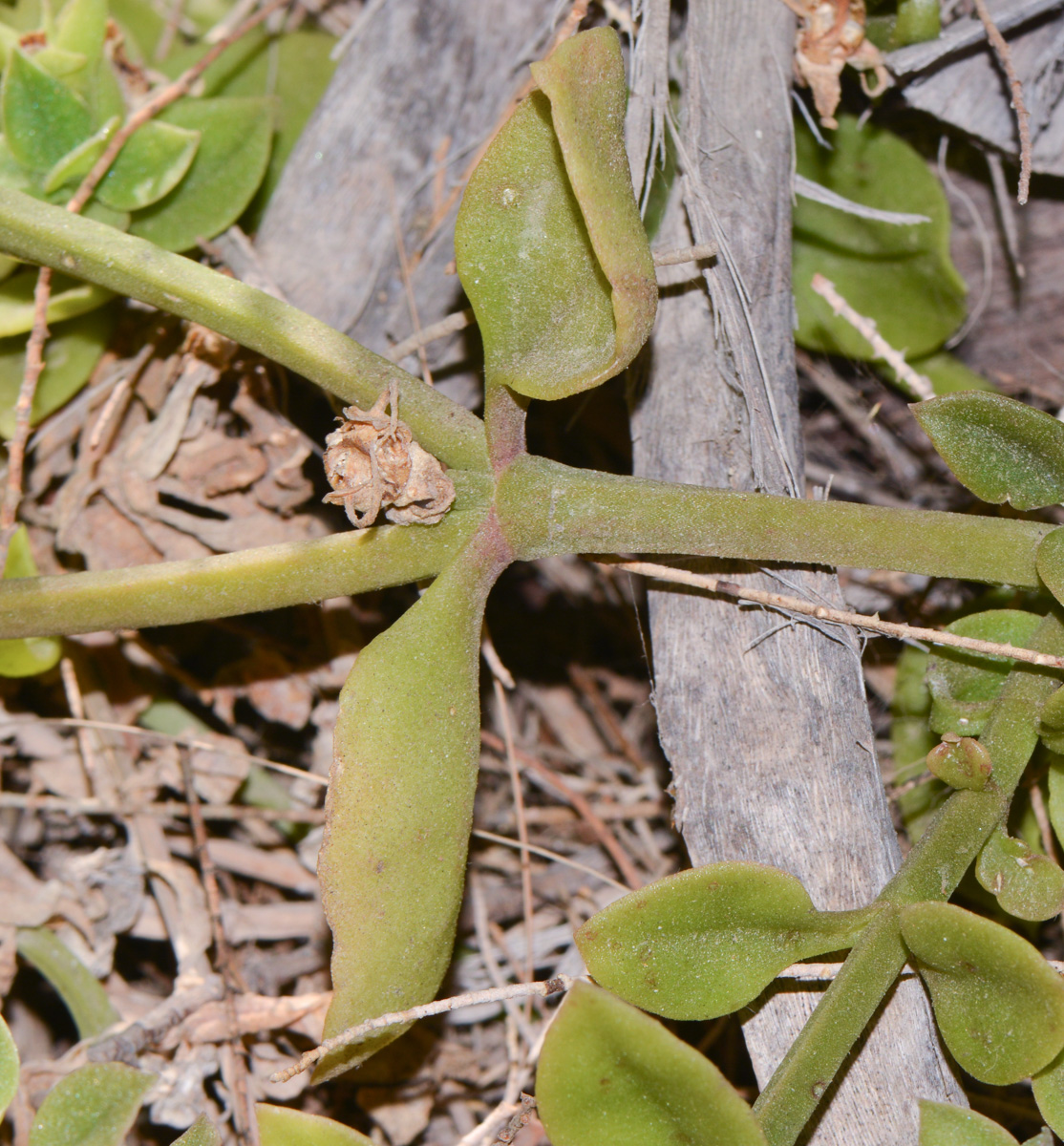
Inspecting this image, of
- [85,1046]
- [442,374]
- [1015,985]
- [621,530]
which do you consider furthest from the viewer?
[442,374]

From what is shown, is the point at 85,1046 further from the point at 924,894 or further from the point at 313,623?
the point at 924,894

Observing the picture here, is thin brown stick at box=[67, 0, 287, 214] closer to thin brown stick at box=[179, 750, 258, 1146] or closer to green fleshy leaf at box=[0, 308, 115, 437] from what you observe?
green fleshy leaf at box=[0, 308, 115, 437]

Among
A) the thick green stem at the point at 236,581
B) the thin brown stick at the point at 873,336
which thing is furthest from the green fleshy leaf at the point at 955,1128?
the thin brown stick at the point at 873,336

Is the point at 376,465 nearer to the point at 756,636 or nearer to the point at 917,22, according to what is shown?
the point at 756,636

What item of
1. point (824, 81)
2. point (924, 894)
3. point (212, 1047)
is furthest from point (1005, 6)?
point (212, 1047)

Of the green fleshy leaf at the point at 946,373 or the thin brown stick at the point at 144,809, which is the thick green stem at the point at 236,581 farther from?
the green fleshy leaf at the point at 946,373
